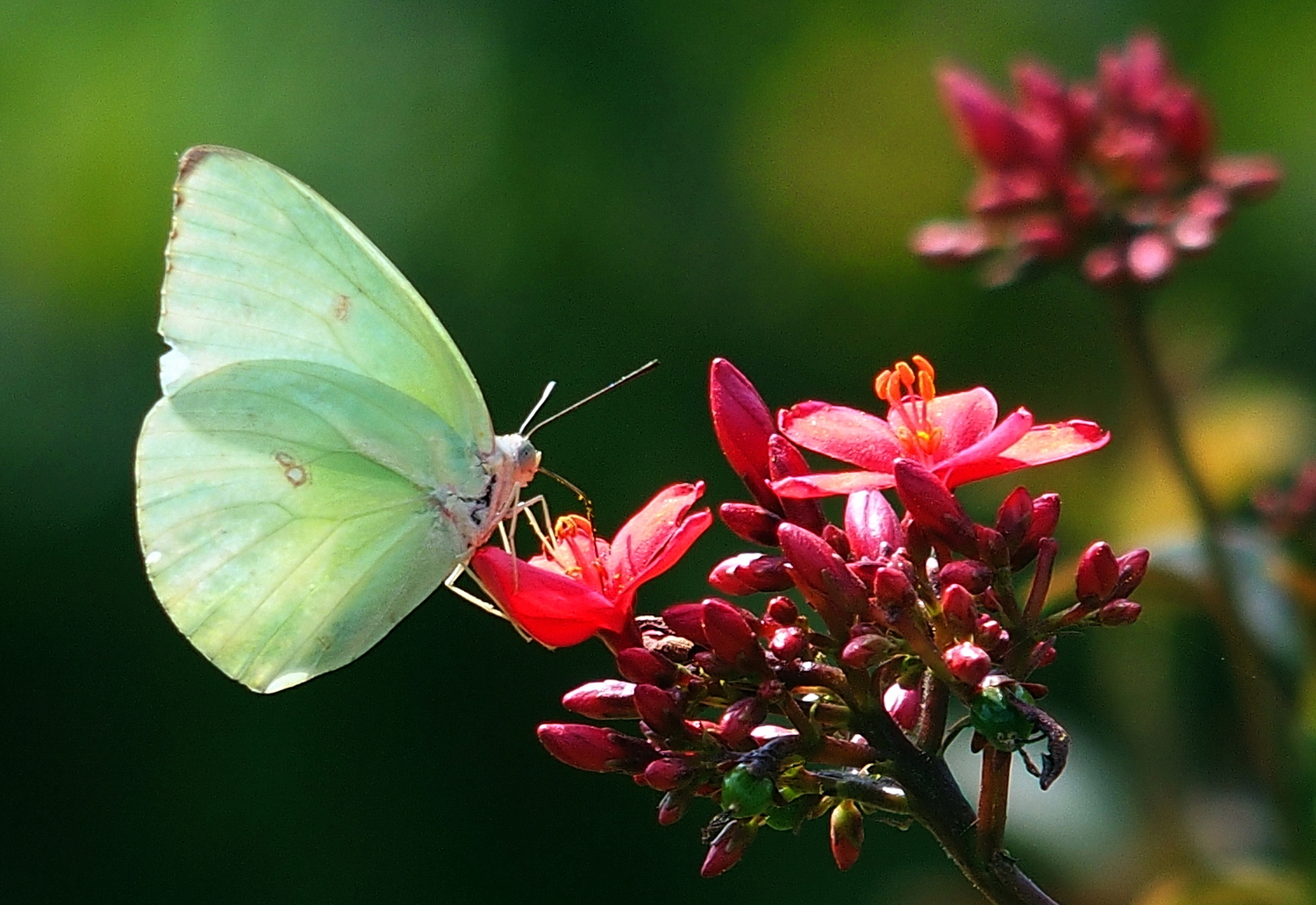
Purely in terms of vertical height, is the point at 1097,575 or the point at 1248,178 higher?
the point at 1248,178

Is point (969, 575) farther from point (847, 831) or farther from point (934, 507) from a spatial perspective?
point (847, 831)

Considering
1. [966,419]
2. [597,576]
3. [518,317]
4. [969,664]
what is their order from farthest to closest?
[518,317] < [597,576] < [966,419] < [969,664]

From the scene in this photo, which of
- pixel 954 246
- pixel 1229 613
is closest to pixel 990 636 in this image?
pixel 1229 613

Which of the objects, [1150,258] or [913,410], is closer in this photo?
[913,410]

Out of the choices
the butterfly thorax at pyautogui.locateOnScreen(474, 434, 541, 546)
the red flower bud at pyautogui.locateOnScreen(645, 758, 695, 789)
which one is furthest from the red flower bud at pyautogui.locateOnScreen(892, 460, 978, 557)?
the butterfly thorax at pyautogui.locateOnScreen(474, 434, 541, 546)

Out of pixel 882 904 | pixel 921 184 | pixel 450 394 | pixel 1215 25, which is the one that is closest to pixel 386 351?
pixel 450 394

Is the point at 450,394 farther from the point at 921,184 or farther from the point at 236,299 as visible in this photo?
the point at 921,184

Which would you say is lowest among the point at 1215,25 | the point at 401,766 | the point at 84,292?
the point at 401,766

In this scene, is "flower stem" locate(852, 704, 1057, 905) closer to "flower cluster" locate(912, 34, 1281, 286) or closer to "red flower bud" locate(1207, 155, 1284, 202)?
"flower cluster" locate(912, 34, 1281, 286)
